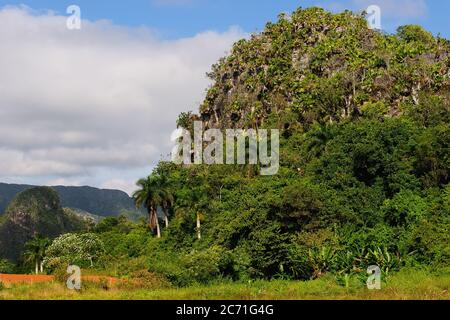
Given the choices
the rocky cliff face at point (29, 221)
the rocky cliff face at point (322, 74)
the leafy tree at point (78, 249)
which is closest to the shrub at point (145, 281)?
the leafy tree at point (78, 249)

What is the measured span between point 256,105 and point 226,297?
210 feet

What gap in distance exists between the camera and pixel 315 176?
5312cm

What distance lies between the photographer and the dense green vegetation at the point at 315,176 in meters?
41.7

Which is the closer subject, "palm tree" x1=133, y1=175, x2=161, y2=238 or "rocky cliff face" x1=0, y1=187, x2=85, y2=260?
"palm tree" x1=133, y1=175, x2=161, y2=238

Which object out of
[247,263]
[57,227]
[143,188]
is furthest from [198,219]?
[57,227]

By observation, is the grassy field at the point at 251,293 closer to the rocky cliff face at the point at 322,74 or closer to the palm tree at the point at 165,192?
the palm tree at the point at 165,192

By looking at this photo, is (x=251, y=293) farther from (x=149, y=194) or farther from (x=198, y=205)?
(x=149, y=194)

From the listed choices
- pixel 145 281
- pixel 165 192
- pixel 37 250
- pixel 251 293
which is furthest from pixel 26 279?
pixel 37 250

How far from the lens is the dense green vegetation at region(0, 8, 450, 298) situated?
4169 cm

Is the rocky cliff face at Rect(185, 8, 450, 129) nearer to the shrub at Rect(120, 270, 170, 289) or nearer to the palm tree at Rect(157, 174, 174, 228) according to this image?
the palm tree at Rect(157, 174, 174, 228)

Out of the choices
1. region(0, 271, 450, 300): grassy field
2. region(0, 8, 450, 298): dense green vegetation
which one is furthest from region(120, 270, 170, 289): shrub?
region(0, 271, 450, 300): grassy field
